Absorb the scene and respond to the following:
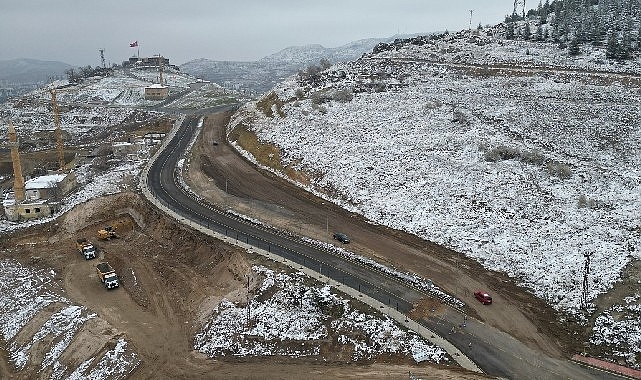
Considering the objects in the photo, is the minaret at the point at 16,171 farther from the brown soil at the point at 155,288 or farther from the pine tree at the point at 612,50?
the pine tree at the point at 612,50

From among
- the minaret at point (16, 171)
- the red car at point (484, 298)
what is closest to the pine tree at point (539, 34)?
the red car at point (484, 298)

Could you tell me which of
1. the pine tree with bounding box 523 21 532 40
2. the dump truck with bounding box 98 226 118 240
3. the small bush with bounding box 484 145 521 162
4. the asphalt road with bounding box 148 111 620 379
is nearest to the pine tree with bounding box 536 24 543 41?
the pine tree with bounding box 523 21 532 40

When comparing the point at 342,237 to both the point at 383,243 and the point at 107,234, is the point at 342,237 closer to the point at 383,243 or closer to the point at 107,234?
the point at 383,243

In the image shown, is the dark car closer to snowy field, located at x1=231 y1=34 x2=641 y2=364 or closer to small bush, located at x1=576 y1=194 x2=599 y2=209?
snowy field, located at x1=231 y1=34 x2=641 y2=364

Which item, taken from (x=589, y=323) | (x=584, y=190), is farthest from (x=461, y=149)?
(x=589, y=323)

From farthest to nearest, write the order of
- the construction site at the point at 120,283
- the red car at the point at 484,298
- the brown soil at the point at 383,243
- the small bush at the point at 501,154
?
the small bush at the point at 501,154
the red car at the point at 484,298
the brown soil at the point at 383,243
the construction site at the point at 120,283

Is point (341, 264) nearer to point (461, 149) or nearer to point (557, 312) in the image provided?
point (557, 312)
